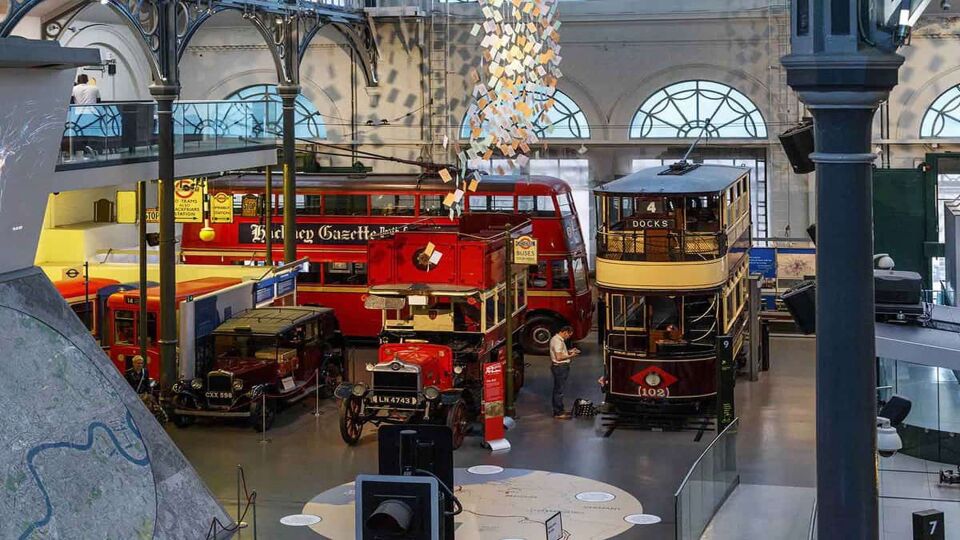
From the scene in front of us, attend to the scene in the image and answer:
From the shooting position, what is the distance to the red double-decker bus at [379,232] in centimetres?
→ 2458

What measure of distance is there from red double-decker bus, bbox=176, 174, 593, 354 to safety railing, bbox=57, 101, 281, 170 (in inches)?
54.7

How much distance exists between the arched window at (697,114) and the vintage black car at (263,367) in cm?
1054

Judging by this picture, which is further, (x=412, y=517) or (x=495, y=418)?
(x=495, y=418)

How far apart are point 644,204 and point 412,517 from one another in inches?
496

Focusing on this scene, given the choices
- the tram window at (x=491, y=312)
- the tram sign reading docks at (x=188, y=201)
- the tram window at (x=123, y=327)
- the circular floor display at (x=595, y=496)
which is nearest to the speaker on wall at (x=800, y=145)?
the circular floor display at (x=595, y=496)

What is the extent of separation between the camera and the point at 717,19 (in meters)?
28.3

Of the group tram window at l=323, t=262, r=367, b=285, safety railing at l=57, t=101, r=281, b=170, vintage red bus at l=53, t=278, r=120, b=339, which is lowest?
vintage red bus at l=53, t=278, r=120, b=339

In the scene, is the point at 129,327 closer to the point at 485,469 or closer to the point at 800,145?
the point at 485,469

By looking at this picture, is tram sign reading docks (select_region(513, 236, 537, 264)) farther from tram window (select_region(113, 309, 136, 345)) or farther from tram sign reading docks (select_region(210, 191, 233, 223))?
tram sign reading docks (select_region(210, 191, 233, 223))

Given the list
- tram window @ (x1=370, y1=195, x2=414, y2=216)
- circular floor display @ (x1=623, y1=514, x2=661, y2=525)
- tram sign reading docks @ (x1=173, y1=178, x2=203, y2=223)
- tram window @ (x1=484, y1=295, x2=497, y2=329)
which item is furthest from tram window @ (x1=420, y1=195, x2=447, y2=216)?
circular floor display @ (x1=623, y1=514, x2=661, y2=525)

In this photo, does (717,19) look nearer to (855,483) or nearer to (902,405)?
(902,405)

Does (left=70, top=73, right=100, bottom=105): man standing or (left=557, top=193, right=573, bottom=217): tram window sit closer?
(left=70, top=73, right=100, bottom=105): man standing

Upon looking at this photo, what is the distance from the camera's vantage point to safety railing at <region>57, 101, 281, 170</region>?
18.9 m

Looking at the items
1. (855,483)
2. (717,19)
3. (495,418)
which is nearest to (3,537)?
(855,483)
